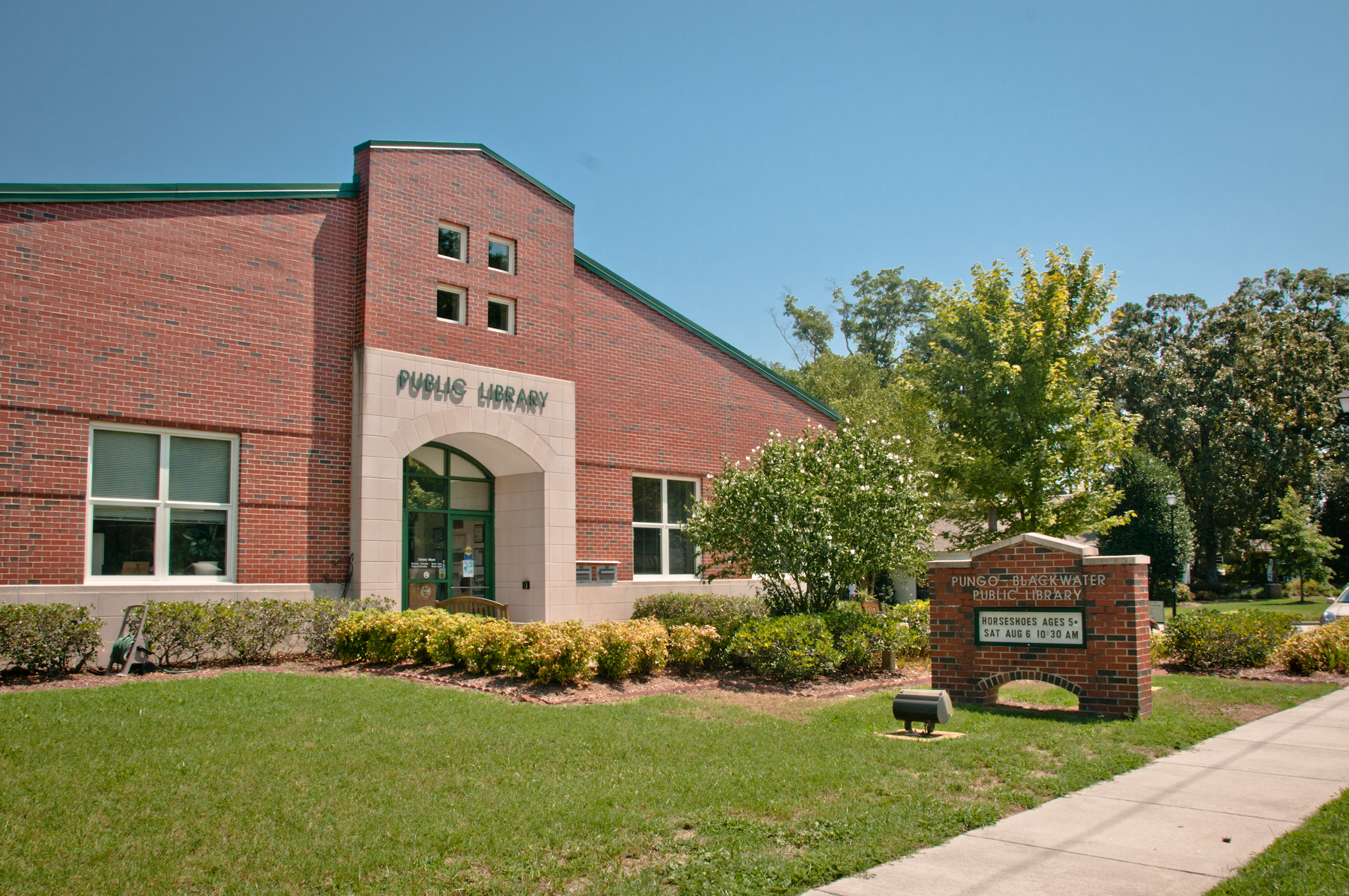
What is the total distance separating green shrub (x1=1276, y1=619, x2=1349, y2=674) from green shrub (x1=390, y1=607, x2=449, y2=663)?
12.0 m

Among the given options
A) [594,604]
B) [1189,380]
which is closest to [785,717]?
[594,604]

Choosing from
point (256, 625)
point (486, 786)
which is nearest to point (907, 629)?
point (486, 786)

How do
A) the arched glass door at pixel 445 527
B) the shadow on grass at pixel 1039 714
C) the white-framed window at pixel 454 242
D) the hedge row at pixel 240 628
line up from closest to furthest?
the shadow on grass at pixel 1039 714 → the hedge row at pixel 240 628 → the arched glass door at pixel 445 527 → the white-framed window at pixel 454 242

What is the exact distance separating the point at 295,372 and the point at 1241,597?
4561 centimetres

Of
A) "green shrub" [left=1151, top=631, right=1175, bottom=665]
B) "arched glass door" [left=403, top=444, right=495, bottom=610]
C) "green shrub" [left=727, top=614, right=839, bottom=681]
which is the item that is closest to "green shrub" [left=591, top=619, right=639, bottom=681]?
"green shrub" [left=727, top=614, right=839, bottom=681]

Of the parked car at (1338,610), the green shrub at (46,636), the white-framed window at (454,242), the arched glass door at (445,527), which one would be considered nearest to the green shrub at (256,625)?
the green shrub at (46,636)

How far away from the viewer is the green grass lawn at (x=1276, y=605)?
3441 centimetres

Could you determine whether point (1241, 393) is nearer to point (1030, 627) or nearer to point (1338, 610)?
point (1338, 610)

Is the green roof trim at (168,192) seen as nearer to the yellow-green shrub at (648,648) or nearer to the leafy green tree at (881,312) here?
the yellow-green shrub at (648,648)

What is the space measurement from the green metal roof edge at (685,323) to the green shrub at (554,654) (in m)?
9.43

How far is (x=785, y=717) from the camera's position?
9375mm

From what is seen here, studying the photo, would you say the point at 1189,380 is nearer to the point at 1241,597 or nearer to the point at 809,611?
the point at 1241,597

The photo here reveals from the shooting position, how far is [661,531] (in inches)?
757

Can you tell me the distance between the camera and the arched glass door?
639 inches
